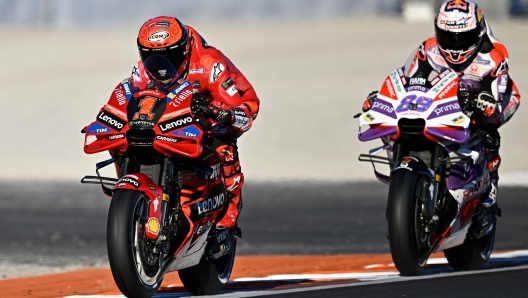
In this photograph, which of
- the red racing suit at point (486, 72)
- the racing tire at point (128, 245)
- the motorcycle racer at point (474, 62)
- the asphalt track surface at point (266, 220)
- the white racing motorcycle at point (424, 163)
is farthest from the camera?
the asphalt track surface at point (266, 220)

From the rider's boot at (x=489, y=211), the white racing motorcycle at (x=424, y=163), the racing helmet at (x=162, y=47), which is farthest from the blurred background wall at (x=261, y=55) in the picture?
the racing helmet at (x=162, y=47)

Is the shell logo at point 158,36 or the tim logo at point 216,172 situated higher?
the shell logo at point 158,36

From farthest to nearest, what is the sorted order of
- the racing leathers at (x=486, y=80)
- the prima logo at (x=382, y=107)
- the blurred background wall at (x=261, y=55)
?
the blurred background wall at (x=261, y=55) < the racing leathers at (x=486, y=80) < the prima logo at (x=382, y=107)

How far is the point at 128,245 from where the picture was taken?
6090 mm

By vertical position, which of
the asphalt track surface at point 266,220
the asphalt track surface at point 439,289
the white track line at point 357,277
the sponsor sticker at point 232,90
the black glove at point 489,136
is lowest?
the asphalt track surface at point 266,220

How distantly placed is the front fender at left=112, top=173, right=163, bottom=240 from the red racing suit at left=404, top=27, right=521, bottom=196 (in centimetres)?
305

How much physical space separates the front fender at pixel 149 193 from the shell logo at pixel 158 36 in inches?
38.4

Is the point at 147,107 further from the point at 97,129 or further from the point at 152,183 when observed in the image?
the point at 152,183

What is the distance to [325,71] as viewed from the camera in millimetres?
30203

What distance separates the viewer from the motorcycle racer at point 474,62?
8.77m

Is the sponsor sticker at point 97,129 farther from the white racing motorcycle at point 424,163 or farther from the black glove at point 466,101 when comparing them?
the black glove at point 466,101

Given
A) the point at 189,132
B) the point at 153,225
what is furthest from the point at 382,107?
the point at 153,225

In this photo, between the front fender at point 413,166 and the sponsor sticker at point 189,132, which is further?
the front fender at point 413,166

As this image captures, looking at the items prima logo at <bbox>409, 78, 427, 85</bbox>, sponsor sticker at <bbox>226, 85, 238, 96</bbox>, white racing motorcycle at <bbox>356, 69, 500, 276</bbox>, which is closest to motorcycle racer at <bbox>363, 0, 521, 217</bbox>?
white racing motorcycle at <bbox>356, 69, 500, 276</bbox>
